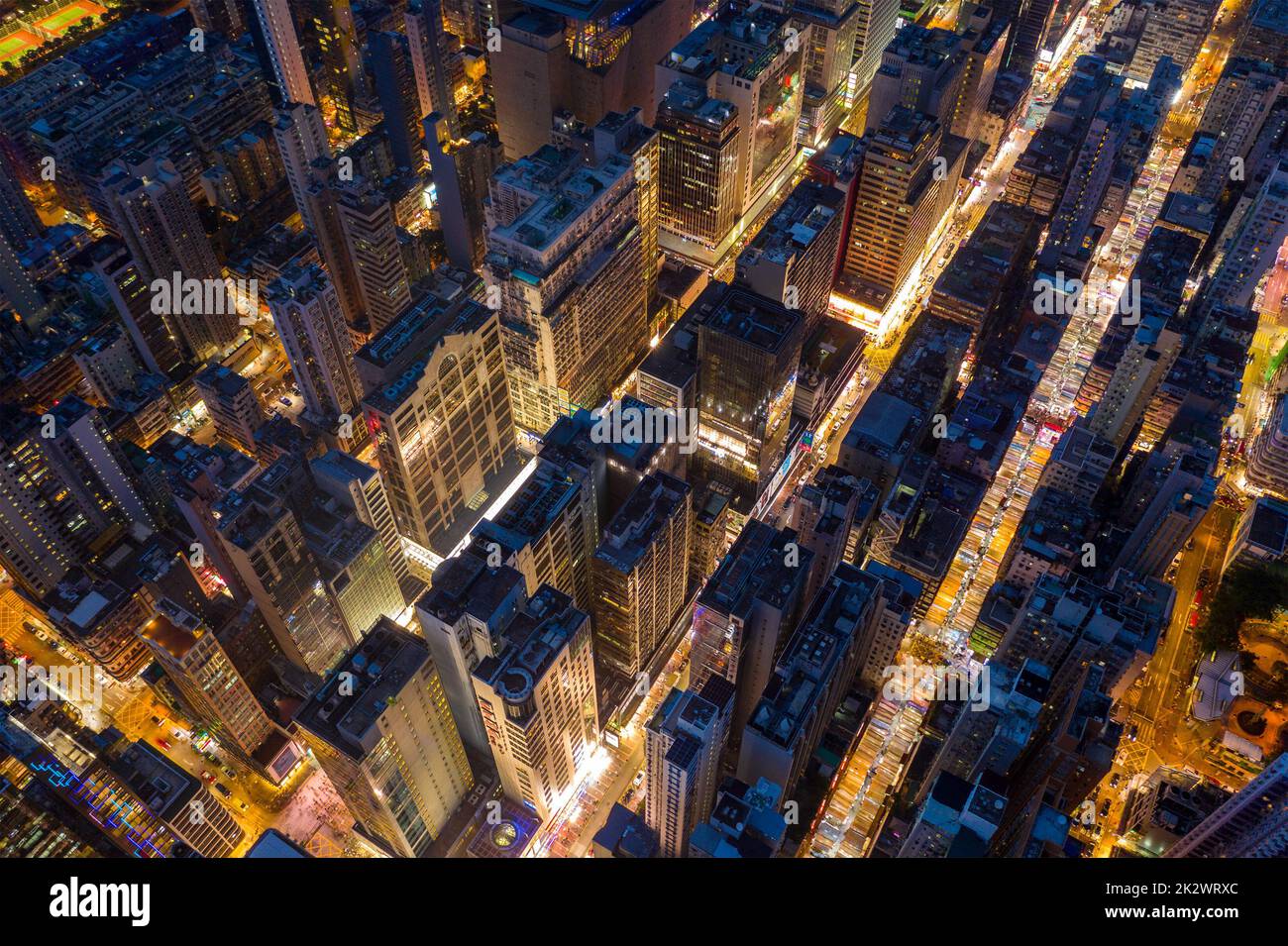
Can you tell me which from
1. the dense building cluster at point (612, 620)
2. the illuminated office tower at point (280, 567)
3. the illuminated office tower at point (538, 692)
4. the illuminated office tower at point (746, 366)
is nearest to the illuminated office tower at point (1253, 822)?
the dense building cluster at point (612, 620)

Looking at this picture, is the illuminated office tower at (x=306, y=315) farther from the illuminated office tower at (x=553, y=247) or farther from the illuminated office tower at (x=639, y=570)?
the illuminated office tower at (x=639, y=570)

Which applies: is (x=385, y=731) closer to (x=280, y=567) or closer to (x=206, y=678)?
(x=280, y=567)

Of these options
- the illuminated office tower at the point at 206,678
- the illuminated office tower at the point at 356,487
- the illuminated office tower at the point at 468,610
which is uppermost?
the illuminated office tower at the point at 468,610

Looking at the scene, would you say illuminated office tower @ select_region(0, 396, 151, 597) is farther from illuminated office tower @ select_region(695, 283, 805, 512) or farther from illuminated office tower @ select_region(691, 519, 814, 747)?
illuminated office tower @ select_region(691, 519, 814, 747)

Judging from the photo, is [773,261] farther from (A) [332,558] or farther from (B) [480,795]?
(B) [480,795]

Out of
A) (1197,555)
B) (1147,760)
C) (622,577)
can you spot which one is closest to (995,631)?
(1147,760)
